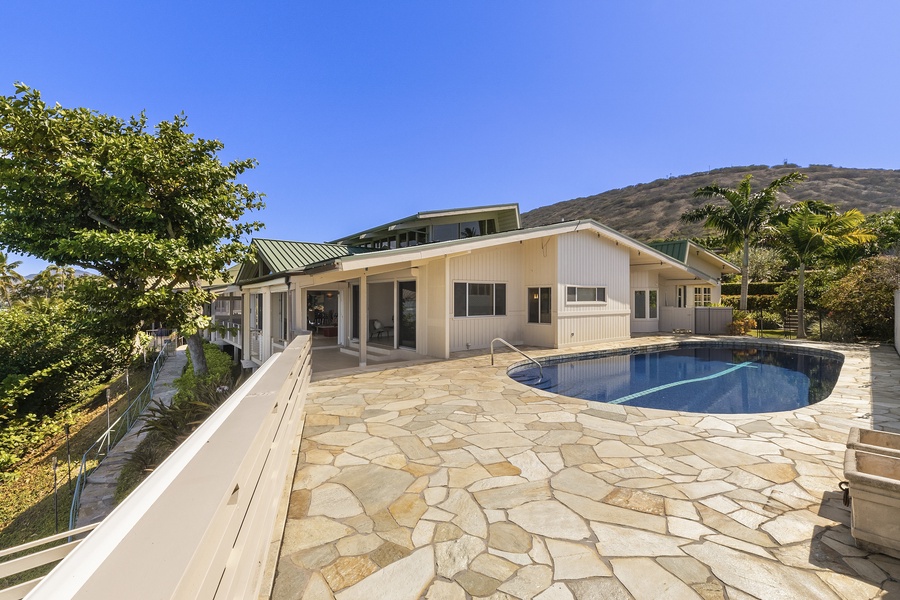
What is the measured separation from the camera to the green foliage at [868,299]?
13.4 metres

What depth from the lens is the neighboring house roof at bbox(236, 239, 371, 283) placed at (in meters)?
12.5

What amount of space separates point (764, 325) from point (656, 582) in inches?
866

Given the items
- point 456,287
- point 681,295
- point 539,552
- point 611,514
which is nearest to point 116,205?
point 456,287

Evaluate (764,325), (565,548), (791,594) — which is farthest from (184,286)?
(764,325)

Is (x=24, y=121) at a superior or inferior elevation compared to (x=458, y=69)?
inferior

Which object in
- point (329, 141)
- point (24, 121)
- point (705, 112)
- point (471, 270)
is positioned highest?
point (705, 112)

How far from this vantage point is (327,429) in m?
5.20

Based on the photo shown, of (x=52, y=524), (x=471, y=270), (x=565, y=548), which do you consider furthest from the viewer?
(x=471, y=270)

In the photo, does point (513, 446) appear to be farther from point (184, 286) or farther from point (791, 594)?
point (184, 286)

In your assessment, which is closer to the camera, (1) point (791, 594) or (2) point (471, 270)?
(1) point (791, 594)

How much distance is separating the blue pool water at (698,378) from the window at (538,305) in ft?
→ 6.30

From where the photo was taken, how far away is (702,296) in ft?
65.7

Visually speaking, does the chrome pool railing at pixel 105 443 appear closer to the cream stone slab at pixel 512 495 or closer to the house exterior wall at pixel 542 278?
the cream stone slab at pixel 512 495

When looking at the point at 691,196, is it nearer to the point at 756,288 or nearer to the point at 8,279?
the point at 756,288
